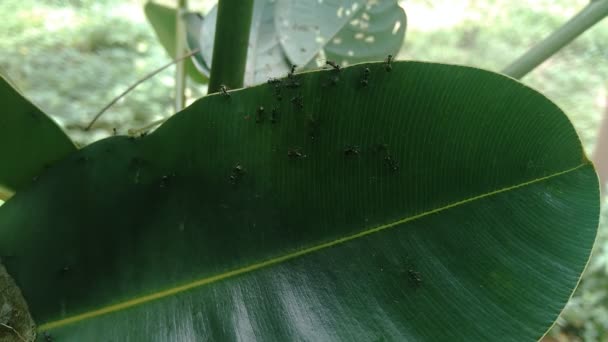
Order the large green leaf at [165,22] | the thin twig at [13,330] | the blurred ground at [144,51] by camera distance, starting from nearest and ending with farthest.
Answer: the thin twig at [13,330], the large green leaf at [165,22], the blurred ground at [144,51]

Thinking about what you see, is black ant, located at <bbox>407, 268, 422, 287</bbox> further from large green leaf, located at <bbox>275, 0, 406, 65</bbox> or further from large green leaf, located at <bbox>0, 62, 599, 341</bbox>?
large green leaf, located at <bbox>275, 0, 406, 65</bbox>

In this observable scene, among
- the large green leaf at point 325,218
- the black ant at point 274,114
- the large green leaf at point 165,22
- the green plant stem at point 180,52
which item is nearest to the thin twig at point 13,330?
the large green leaf at point 325,218

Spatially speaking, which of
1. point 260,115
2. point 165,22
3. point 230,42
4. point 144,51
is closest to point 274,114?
point 260,115

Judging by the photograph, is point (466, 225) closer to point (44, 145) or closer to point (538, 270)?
point (538, 270)

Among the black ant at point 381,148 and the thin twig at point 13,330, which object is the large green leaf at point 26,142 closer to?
the thin twig at point 13,330

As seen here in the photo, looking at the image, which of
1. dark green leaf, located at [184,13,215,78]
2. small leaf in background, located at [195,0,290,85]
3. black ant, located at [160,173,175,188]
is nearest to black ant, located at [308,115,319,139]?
black ant, located at [160,173,175,188]

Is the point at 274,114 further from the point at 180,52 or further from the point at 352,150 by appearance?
the point at 180,52
